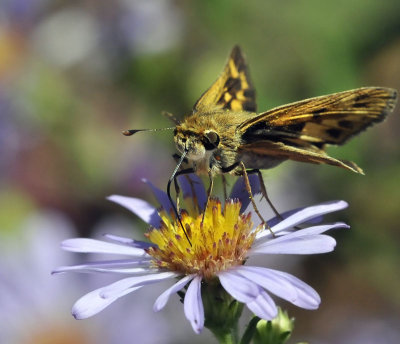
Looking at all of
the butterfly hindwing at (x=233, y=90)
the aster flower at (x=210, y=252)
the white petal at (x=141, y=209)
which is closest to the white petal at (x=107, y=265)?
the aster flower at (x=210, y=252)

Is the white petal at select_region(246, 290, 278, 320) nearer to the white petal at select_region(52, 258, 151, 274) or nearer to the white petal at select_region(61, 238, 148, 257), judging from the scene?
the white petal at select_region(52, 258, 151, 274)

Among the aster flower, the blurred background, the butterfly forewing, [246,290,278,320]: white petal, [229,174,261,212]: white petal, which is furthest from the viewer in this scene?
the blurred background

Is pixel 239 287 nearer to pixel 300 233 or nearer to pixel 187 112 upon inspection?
pixel 300 233

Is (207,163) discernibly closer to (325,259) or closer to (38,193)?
(325,259)

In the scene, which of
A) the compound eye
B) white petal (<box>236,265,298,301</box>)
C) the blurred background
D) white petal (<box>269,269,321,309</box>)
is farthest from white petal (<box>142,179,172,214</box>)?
the blurred background

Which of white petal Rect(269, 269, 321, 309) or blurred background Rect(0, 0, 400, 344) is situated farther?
blurred background Rect(0, 0, 400, 344)

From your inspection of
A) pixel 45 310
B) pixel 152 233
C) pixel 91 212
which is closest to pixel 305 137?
pixel 152 233

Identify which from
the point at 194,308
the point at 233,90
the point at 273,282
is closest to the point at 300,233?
the point at 273,282
